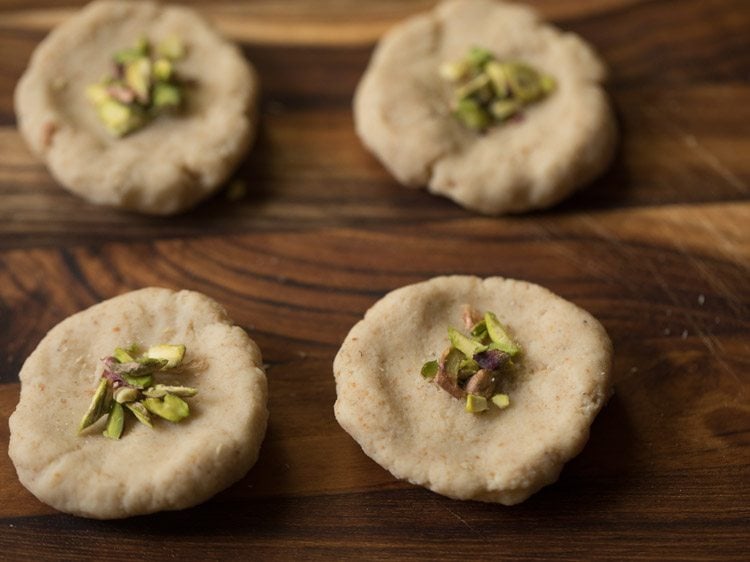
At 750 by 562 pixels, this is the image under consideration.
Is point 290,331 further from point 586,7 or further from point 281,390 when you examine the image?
point 586,7

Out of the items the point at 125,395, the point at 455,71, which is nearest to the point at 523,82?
the point at 455,71

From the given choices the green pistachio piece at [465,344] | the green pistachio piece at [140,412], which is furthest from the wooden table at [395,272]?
the green pistachio piece at [465,344]

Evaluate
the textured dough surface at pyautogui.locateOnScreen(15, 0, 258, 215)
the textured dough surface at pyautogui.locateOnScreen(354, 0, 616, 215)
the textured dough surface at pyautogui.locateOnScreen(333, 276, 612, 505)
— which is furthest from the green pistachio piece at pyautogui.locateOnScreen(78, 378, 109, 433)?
the textured dough surface at pyautogui.locateOnScreen(354, 0, 616, 215)

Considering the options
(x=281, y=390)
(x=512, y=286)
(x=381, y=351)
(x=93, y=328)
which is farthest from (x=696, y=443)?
(x=93, y=328)

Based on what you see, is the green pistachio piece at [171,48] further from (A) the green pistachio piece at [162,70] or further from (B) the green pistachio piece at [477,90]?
(B) the green pistachio piece at [477,90]

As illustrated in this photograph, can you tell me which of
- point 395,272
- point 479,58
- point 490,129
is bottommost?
point 395,272

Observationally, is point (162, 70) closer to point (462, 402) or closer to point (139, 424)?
point (139, 424)
